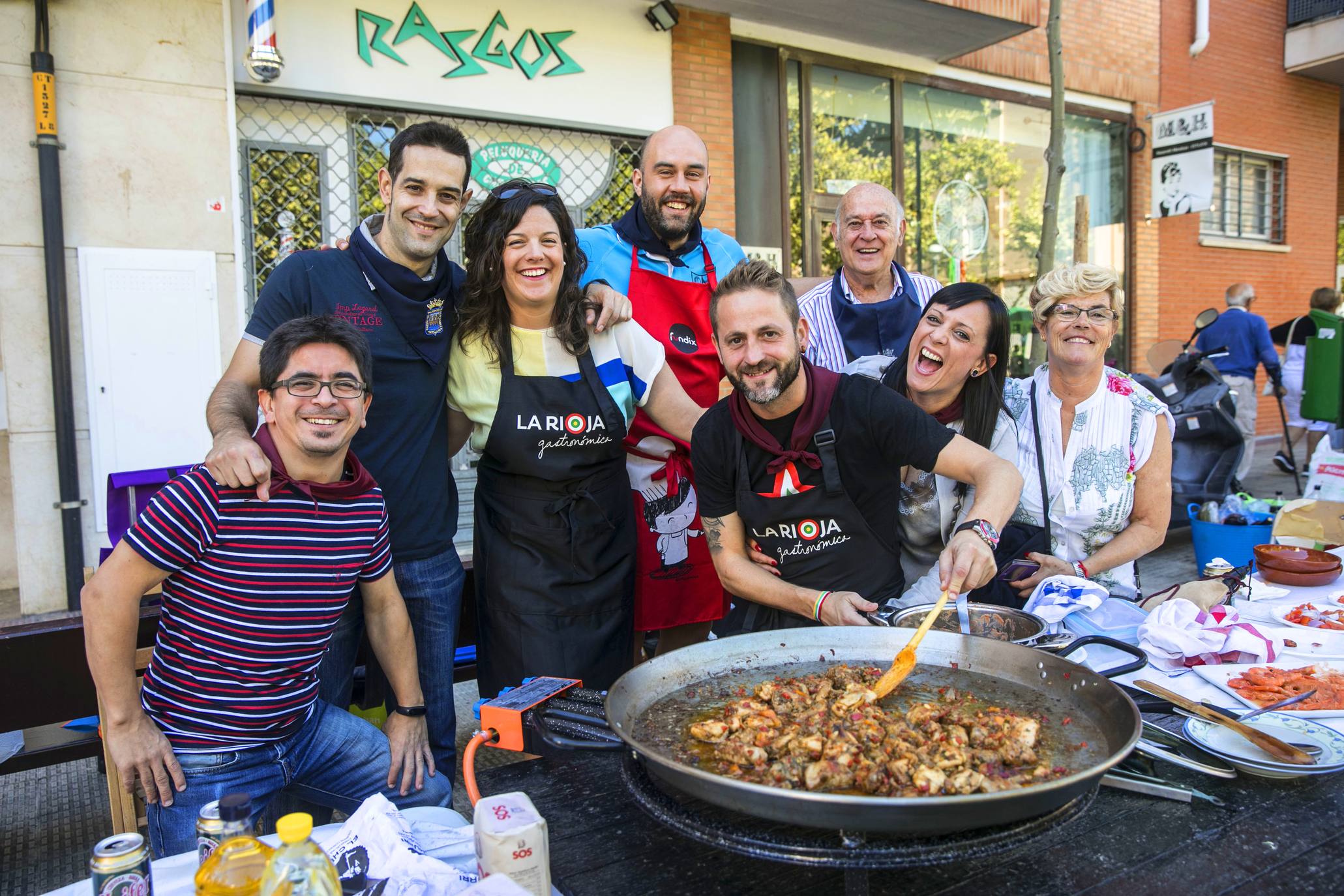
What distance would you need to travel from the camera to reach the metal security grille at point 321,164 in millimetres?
5883

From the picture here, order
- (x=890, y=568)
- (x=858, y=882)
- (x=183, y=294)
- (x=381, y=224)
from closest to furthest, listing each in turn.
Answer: (x=858, y=882), (x=890, y=568), (x=381, y=224), (x=183, y=294)

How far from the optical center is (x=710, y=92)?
7566mm

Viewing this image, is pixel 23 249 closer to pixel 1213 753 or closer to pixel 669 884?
pixel 669 884

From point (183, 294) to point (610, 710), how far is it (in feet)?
16.6

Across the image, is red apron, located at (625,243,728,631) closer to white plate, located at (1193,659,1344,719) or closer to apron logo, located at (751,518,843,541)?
apron logo, located at (751,518,843,541)

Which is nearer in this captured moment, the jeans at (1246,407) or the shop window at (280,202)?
the shop window at (280,202)

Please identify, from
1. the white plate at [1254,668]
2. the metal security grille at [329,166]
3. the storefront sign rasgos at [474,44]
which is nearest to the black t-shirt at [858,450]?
the white plate at [1254,668]

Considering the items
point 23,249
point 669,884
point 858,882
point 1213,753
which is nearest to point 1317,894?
point 1213,753

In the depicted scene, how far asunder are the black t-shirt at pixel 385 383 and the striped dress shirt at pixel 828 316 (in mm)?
1549

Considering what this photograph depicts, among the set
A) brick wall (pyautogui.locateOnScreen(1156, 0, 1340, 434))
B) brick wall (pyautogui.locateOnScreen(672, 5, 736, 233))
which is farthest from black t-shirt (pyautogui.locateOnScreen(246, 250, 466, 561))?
brick wall (pyautogui.locateOnScreen(1156, 0, 1340, 434))

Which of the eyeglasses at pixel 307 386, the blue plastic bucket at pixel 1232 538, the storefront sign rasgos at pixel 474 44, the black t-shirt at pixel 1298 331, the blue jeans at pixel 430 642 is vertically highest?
the storefront sign rasgos at pixel 474 44

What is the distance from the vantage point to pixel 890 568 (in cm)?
260

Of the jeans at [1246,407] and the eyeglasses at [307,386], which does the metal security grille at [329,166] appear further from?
the jeans at [1246,407]

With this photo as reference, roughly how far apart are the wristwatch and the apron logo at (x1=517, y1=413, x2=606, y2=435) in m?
1.14
